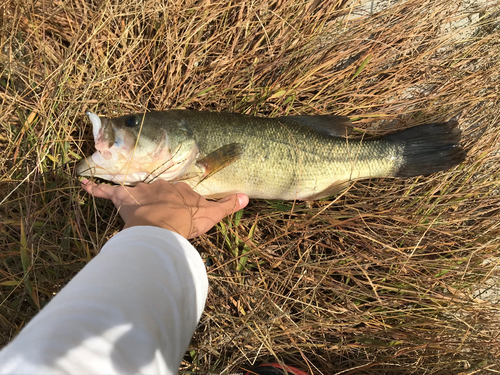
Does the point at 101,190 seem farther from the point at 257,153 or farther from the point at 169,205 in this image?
the point at 257,153

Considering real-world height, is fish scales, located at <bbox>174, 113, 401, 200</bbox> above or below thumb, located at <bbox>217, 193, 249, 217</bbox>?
above

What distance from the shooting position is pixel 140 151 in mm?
2043

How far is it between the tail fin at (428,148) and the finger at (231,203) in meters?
1.31

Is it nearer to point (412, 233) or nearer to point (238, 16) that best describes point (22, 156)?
point (238, 16)

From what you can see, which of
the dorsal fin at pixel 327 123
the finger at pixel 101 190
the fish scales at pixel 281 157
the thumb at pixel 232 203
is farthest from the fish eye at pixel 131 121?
the dorsal fin at pixel 327 123

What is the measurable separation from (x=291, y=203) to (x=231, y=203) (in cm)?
58

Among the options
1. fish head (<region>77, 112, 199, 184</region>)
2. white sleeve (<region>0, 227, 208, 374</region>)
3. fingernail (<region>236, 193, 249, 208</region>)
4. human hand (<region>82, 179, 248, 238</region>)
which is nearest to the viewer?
white sleeve (<region>0, 227, 208, 374</region>)

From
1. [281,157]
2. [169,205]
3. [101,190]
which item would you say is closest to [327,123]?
[281,157]

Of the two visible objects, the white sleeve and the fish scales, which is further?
the fish scales

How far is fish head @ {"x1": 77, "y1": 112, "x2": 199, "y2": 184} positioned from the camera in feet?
6.54

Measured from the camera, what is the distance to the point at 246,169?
2189 millimetres

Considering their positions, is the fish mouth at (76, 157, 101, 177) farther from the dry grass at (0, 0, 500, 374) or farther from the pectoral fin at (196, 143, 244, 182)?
the pectoral fin at (196, 143, 244, 182)

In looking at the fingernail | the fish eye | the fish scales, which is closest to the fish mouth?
the fish eye

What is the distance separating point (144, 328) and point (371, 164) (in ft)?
6.76
